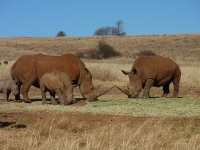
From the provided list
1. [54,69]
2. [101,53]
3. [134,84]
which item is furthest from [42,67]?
[101,53]

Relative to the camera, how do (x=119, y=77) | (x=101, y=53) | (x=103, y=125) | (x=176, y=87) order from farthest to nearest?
1. (x=101, y=53)
2. (x=119, y=77)
3. (x=176, y=87)
4. (x=103, y=125)

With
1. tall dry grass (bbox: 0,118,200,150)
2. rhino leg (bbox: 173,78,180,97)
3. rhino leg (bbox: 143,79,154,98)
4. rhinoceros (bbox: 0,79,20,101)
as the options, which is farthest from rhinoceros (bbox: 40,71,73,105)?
rhino leg (bbox: 173,78,180,97)

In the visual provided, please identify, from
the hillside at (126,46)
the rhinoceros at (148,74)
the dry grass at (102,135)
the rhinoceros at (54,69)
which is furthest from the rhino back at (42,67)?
the hillside at (126,46)

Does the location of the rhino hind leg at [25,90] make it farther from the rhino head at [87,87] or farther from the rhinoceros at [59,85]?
the rhino head at [87,87]

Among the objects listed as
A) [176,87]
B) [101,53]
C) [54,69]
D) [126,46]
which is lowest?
[101,53]

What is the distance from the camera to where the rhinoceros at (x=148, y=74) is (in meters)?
25.1

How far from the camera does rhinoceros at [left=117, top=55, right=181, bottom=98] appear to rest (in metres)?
25.1

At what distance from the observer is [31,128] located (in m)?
15.3

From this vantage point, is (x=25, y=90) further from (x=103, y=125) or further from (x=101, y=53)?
(x=101, y=53)

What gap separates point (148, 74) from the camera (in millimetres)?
25469

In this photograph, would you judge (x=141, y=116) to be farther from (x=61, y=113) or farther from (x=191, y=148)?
(x=191, y=148)

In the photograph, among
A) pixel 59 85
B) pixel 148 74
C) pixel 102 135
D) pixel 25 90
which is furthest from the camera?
pixel 148 74

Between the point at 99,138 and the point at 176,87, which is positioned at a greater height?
the point at 99,138

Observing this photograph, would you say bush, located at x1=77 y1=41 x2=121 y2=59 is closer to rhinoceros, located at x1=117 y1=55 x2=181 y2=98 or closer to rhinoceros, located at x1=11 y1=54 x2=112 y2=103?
rhinoceros, located at x1=117 y1=55 x2=181 y2=98
